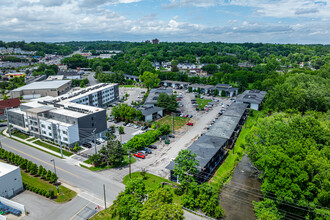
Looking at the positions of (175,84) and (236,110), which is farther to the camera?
(175,84)

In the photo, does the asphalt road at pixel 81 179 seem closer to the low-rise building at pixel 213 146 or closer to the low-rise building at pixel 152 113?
the low-rise building at pixel 213 146

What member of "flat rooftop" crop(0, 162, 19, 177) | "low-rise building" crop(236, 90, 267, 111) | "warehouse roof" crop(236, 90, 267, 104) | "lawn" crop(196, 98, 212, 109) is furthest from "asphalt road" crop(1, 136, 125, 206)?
"warehouse roof" crop(236, 90, 267, 104)

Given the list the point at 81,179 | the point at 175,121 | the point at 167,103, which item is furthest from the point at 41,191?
the point at 167,103

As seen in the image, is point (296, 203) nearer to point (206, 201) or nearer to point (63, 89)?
point (206, 201)

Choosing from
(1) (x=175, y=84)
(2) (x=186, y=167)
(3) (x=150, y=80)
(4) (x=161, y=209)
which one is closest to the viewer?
(4) (x=161, y=209)

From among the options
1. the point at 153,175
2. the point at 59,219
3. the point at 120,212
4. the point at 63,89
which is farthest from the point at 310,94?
the point at 63,89

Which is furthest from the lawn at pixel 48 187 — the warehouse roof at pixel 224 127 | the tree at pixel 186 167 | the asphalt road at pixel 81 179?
the warehouse roof at pixel 224 127

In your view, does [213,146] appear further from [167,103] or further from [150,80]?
[150,80]
